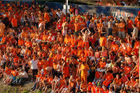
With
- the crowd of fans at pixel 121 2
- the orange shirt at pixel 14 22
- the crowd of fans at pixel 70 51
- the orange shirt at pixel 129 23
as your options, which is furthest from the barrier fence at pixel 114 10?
the orange shirt at pixel 14 22

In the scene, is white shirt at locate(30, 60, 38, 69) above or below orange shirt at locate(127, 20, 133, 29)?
below

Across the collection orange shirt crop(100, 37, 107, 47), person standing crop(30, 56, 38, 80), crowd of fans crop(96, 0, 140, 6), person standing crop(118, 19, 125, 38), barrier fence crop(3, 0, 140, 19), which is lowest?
person standing crop(30, 56, 38, 80)

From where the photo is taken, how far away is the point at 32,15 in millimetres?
18172

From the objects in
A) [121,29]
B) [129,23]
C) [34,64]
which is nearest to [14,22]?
[34,64]

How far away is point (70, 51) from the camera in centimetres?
1364

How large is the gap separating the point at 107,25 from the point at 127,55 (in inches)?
114

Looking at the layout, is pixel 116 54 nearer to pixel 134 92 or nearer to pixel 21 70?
pixel 134 92

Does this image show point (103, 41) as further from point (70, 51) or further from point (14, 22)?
point (14, 22)

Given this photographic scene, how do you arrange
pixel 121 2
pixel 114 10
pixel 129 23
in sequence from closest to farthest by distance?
pixel 129 23 → pixel 114 10 → pixel 121 2

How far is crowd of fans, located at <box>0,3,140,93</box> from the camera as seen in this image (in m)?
11.2

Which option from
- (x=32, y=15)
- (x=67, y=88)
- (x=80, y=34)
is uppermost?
(x=32, y=15)

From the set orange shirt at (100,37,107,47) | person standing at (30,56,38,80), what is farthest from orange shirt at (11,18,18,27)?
orange shirt at (100,37,107,47)

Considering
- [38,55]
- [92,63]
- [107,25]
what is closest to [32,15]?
[38,55]

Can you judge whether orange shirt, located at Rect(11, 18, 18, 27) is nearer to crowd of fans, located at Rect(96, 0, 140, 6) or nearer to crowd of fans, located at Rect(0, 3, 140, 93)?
crowd of fans, located at Rect(0, 3, 140, 93)
